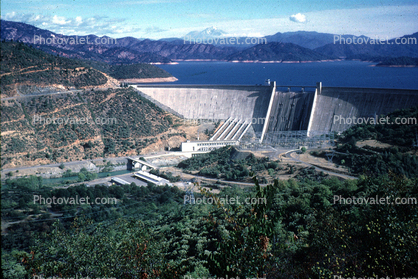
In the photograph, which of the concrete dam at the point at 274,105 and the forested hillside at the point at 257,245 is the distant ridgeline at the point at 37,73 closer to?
the concrete dam at the point at 274,105

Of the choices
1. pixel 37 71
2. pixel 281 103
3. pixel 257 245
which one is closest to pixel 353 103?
pixel 281 103

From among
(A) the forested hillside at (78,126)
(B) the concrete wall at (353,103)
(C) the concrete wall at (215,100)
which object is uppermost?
(B) the concrete wall at (353,103)

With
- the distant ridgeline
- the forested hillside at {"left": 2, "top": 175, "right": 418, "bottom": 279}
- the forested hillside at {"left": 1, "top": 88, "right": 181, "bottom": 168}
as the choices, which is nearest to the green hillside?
the distant ridgeline

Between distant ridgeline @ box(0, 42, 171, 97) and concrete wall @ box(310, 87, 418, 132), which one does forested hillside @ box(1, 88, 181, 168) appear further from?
concrete wall @ box(310, 87, 418, 132)

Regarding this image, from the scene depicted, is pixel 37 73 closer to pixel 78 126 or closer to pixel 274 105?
pixel 78 126

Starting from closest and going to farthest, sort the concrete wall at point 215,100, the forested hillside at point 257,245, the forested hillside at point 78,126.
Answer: the forested hillside at point 257,245 → the forested hillside at point 78,126 → the concrete wall at point 215,100

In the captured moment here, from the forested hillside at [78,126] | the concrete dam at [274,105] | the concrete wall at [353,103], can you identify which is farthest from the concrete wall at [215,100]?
the concrete wall at [353,103]

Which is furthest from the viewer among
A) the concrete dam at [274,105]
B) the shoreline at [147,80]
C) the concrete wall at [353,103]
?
the shoreline at [147,80]
